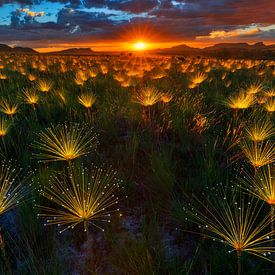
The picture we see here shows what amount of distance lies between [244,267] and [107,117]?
382 centimetres

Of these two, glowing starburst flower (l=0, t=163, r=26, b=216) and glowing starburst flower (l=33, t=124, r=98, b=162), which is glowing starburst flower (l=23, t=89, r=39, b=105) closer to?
glowing starburst flower (l=33, t=124, r=98, b=162)

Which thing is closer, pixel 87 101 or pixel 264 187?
pixel 264 187

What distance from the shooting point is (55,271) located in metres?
2.32

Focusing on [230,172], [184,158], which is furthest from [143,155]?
[230,172]

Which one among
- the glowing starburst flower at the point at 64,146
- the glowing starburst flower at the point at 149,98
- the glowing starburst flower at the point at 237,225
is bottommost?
the glowing starburst flower at the point at 237,225

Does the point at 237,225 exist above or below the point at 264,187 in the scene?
below

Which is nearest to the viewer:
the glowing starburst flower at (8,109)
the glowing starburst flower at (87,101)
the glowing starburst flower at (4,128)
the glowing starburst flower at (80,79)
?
the glowing starburst flower at (4,128)

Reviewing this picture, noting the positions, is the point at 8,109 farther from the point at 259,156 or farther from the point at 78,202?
the point at 259,156

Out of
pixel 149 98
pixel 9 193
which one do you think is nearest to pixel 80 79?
pixel 149 98

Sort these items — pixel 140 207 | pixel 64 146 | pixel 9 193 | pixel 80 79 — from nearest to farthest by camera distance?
pixel 64 146
pixel 140 207
pixel 9 193
pixel 80 79

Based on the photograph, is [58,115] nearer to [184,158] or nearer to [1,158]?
[1,158]

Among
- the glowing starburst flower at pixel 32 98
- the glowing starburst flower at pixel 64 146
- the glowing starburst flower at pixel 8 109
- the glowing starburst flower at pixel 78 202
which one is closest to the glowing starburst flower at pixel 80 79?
the glowing starburst flower at pixel 32 98

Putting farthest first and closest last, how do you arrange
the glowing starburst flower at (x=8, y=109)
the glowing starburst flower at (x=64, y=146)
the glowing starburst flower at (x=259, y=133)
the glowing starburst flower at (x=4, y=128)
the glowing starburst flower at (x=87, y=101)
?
the glowing starburst flower at (x=8, y=109) < the glowing starburst flower at (x=87, y=101) < the glowing starburst flower at (x=4, y=128) < the glowing starburst flower at (x=259, y=133) < the glowing starburst flower at (x=64, y=146)

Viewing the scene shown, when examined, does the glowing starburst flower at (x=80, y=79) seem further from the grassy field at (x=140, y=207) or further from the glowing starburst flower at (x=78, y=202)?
the glowing starburst flower at (x=78, y=202)
